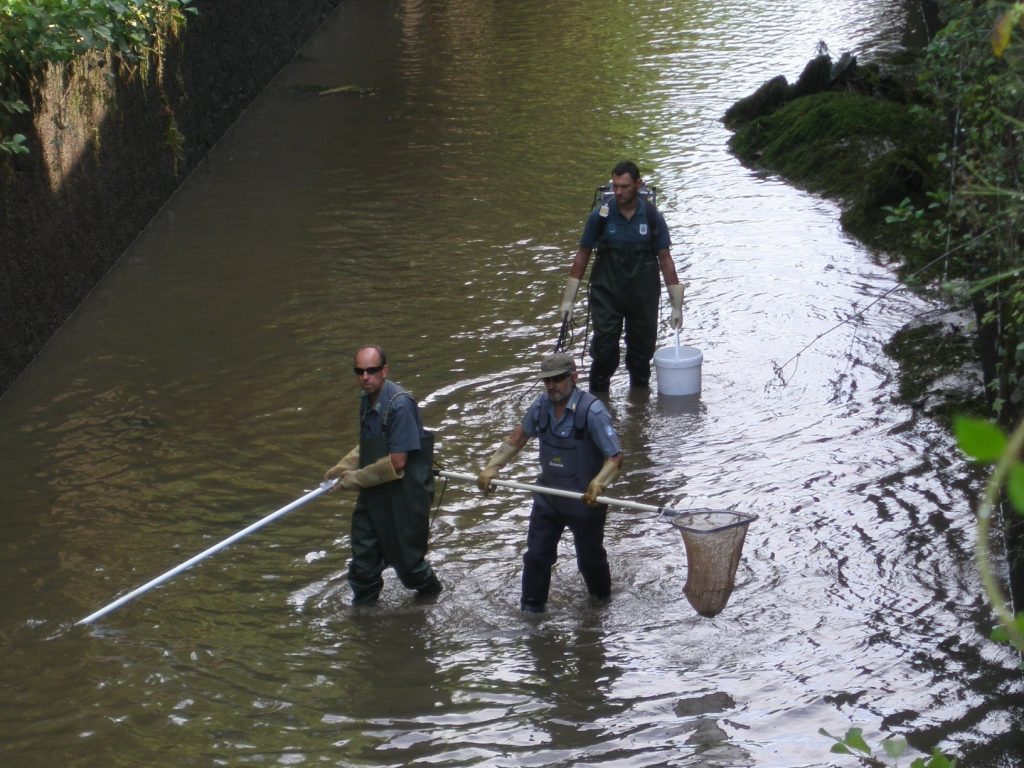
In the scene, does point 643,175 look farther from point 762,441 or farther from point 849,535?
point 849,535

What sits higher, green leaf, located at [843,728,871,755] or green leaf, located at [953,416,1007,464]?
green leaf, located at [953,416,1007,464]

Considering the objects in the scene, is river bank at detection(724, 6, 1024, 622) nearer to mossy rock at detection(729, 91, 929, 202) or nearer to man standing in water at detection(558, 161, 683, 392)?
mossy rock at detection(729, 91, 929, 202)

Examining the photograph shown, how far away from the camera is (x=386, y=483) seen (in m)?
7.78

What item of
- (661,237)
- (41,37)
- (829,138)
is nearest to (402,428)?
(661,237)

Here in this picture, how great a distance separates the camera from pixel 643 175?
16844mm

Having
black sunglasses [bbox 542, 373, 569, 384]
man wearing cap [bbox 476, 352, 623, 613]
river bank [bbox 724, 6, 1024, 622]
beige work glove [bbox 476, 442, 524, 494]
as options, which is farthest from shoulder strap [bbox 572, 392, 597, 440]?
river bank [bbox 724, 6, 1024, 622]

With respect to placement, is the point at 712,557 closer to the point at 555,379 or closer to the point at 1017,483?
the point at 555,379

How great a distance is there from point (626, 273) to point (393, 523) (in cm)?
363

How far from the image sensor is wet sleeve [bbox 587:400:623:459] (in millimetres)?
7297

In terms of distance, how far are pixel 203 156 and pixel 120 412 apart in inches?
337

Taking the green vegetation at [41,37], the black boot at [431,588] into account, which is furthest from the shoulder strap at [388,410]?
the green vegetation at [41,37]

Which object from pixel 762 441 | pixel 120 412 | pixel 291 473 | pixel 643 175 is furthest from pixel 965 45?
pixel 643 175

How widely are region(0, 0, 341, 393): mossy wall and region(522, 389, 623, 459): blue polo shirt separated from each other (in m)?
5.87

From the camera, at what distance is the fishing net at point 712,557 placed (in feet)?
22.9
